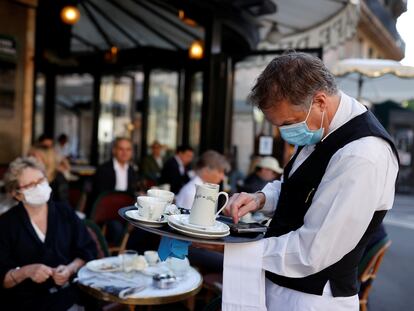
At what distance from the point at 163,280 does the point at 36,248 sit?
89cm

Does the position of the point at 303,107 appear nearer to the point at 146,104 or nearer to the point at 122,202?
the point at 122,202

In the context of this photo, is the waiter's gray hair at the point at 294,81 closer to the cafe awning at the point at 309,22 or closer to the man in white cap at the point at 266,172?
the man in white cap at the point at 266,172

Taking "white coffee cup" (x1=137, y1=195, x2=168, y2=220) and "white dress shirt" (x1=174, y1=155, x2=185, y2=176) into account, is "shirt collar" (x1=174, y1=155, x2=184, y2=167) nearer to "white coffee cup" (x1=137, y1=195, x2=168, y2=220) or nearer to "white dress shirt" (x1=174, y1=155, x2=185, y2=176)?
"white dress shirt" (x1=174, y1=155, x2=185, y2=176)

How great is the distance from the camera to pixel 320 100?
164cm

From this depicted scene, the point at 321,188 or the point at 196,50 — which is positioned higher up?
the point at 196,50

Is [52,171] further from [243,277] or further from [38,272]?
[243,277]

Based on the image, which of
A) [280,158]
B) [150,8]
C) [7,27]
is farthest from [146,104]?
[280,158]

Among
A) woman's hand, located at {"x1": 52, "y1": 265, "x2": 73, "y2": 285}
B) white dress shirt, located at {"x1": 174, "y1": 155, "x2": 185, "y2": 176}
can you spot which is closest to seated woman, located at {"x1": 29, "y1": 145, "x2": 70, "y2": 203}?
woman's hand, located at {"x1": 52, "y1": 265, "x2": 73, "y2": 285}

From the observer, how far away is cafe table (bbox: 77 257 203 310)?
2695mm

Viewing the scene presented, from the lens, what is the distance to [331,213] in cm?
150

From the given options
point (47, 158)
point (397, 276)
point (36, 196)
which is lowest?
point (397, 276)

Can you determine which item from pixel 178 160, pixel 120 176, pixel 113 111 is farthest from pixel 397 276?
pixel 113 111

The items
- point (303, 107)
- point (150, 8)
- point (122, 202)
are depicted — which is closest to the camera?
point (303, 107)

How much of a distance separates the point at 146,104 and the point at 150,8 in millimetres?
2823
